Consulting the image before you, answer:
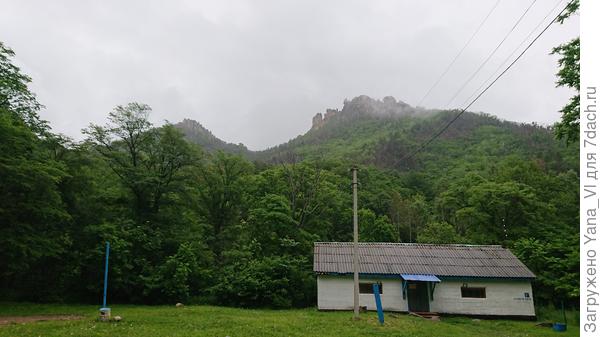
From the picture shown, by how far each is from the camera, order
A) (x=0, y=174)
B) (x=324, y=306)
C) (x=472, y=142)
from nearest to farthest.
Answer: (x=0, y=174) → (x=324, y=306) → (x=472, y=142)

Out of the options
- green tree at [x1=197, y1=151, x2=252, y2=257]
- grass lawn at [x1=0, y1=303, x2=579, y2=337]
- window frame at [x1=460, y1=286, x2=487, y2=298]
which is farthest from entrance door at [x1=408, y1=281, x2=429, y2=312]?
green tree at [x1=197, y1=151, x2=252, y2=257]

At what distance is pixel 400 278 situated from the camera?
74.8 feet

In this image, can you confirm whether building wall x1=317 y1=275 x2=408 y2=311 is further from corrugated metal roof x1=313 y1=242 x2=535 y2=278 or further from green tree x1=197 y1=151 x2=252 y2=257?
green tree x1=197 y1=151 x2=252 y2=257

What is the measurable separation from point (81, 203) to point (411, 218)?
4113 centimetres

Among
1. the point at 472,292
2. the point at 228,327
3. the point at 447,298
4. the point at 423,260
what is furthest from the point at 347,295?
the point at 228,327

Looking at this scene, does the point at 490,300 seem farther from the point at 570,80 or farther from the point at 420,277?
the point at 570,80

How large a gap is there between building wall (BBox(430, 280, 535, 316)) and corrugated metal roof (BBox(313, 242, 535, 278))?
2.17ft

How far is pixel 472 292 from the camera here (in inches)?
894

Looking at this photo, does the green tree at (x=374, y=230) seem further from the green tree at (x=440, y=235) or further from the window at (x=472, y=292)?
the window at (x=472, y=292)

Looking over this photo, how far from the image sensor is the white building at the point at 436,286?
2216 cm

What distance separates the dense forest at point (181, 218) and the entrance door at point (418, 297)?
6323mm

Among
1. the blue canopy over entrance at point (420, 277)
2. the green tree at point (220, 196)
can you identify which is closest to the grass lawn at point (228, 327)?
the blue canopy over entrance at point (420, 277)

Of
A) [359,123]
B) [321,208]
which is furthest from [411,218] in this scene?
[359,123]
